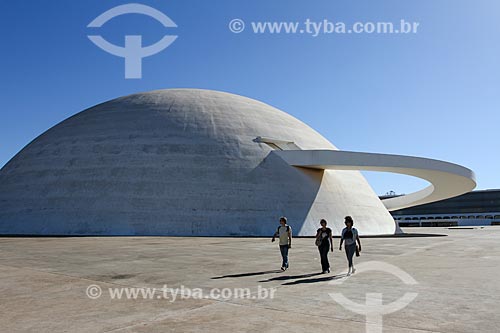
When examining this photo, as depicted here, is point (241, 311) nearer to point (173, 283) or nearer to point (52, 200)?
point (173, 283)

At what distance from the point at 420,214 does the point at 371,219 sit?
109m

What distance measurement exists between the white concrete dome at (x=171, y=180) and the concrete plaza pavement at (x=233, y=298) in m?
11.5

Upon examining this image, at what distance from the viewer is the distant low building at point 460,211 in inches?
4833

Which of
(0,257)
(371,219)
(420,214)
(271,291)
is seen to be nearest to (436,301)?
(271,291)

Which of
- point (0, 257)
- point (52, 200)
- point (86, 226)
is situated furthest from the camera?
point (52, 200)

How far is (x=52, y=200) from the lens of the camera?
84.3 ft

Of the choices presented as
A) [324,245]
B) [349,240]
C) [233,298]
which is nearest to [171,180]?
[324,245]

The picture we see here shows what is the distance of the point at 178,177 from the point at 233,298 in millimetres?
19265

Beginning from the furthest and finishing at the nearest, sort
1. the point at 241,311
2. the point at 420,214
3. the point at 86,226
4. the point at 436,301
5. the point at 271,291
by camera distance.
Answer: the point at 420,214
the point at 86,226
the point at 271,291
the point at 436,301
the point at 241,311

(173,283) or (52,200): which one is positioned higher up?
(52,200)

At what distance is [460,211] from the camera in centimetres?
12519

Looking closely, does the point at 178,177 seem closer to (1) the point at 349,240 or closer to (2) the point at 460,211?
(1) the point at 349,240

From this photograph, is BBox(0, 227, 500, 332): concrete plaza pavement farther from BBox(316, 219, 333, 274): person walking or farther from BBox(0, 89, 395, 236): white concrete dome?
BBox(0, 89, 395, 236): white concrete dome

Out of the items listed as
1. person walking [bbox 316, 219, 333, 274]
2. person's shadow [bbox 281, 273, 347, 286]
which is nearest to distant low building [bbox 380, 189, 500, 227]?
person walking [bbox 316, 219, 333, 274]
